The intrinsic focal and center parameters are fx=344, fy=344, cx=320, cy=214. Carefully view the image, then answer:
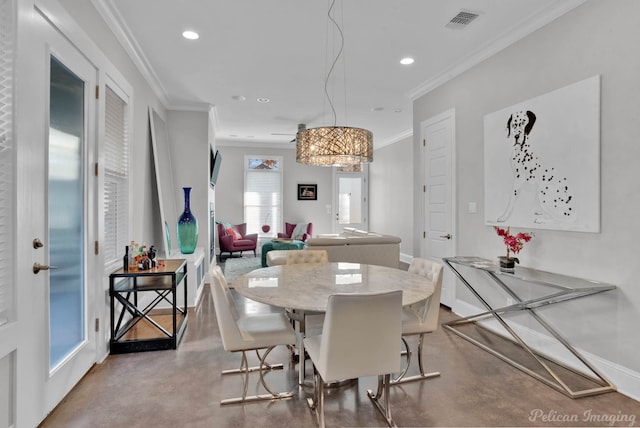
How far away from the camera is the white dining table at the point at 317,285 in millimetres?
1917

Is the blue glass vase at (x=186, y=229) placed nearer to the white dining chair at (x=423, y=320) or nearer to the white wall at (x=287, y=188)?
the white dining chair at (x=423, y=320)

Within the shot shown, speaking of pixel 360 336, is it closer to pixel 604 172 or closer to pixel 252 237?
pixel 604 172

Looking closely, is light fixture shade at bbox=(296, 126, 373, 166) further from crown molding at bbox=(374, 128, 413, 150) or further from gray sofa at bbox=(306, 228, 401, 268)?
crown molding at bbox=(374, 128, 413, 150)

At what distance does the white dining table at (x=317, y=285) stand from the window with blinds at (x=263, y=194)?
6011 mm

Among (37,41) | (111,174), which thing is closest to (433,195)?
(111,174)

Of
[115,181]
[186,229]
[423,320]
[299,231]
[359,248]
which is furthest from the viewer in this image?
[299,231]

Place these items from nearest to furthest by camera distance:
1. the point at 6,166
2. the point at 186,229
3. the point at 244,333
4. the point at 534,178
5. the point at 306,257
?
the point at 6,166
the point at 244,333
the point at 534,178
the point at 306,257
the point at 186,229

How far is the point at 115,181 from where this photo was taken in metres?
3.04

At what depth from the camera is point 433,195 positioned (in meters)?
4.27

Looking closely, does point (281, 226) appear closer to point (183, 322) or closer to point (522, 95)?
point (183, 322)

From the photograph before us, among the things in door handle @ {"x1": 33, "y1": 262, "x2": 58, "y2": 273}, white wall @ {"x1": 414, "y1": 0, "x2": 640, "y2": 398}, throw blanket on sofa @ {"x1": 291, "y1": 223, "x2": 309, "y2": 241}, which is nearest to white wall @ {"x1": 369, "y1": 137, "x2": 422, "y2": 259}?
throw blanket on sofa @ {"x1": 291, "y1": 223, "x2": 309, "y2": 241}

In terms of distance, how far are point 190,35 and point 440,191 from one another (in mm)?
3126

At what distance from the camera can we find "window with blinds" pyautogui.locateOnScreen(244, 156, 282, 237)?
8727 mm

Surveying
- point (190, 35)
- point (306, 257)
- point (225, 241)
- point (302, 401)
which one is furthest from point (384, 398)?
point (225, 241)
